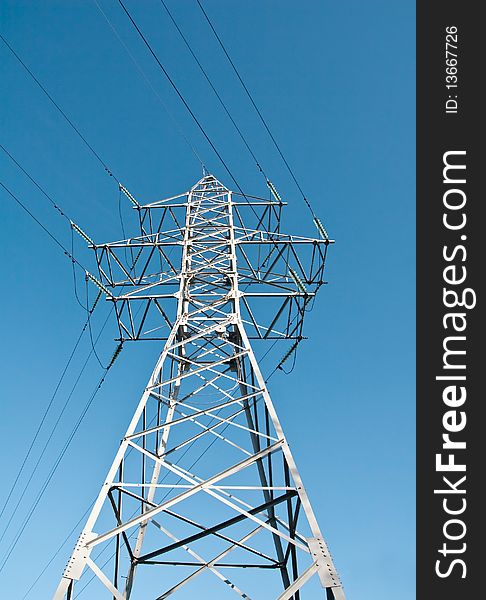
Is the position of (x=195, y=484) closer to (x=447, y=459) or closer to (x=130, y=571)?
(x=130, y=571)

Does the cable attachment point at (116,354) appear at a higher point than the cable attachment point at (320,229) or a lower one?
lower

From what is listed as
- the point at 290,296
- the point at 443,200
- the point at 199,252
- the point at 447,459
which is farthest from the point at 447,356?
the point at 199,252

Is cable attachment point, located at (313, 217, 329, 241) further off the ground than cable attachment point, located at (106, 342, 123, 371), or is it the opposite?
cable attachment point, located at (313, 217, 329, 241)

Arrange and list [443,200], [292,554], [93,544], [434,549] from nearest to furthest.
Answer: [93,544], [292,554], [434,549], [443,200]

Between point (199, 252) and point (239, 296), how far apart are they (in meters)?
1.85

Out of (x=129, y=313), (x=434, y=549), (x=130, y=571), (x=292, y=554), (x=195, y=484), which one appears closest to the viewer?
(x=195, y=484)

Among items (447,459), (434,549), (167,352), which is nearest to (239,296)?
(167,352)

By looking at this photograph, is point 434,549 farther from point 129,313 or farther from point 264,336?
point 129,313

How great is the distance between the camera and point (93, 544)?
498 cm

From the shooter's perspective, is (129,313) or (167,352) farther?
(129,313)

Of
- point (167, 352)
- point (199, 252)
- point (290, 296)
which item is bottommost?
point (167, 352)

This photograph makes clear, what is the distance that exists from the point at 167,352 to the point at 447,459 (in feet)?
14.5

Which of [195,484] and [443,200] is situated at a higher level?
[443,200]

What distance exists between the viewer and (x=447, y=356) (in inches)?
322
